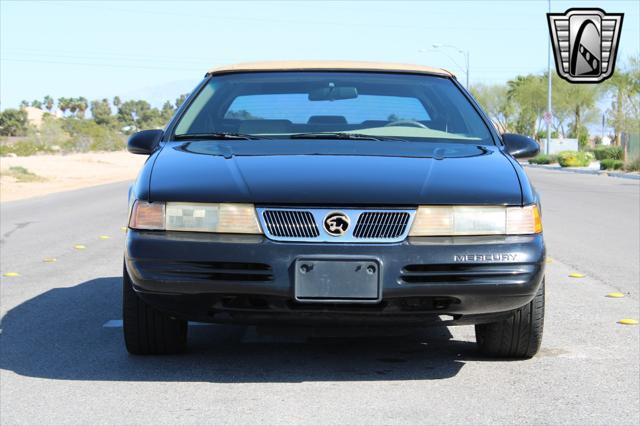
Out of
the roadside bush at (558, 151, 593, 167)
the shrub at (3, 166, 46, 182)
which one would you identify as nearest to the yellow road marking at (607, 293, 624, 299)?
the shrub at (3, 166, 46, 182)

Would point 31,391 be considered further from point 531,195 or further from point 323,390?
point 531,195

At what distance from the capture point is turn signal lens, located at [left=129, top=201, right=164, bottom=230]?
14.3ft

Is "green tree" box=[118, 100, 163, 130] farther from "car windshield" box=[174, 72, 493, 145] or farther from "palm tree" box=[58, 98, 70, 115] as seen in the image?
"car windshield" box=[174, 72, 493, 145]

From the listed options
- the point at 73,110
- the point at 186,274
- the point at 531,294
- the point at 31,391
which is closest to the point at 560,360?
the point at 531,294

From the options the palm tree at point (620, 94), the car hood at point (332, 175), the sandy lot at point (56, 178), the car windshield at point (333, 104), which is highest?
the palm tree at point (620, 94)

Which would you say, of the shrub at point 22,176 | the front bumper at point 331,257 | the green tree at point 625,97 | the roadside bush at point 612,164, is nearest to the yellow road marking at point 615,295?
the front bumper at point 331,257

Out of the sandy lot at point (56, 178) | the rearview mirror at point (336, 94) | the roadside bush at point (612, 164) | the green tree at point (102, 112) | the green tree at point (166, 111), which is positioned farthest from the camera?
the green tree at point (166, 111)

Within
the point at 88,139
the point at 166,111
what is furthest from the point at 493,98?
the point at 166,111

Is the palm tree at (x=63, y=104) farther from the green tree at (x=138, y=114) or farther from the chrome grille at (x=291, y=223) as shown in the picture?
the chrome grille at (x=291, y=223)

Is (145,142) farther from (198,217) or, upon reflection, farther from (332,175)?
(332,175)

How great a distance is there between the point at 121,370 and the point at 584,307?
3.35 meters

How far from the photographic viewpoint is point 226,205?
169 inches

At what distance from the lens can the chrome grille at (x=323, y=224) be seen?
4.20m

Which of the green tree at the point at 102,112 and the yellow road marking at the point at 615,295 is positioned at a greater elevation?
the green tree at the point at 102,112
